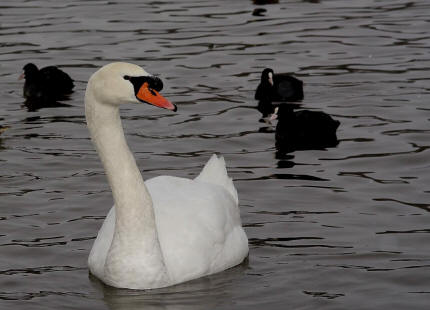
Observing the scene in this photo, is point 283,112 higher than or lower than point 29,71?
lower

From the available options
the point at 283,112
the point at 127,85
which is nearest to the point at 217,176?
the point at 127,85

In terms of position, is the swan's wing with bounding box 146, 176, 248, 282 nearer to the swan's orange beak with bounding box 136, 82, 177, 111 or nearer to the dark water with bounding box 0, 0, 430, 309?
the dark water with bounding box 0, 0, 430, 309

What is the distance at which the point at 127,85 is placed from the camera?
9.69 meters

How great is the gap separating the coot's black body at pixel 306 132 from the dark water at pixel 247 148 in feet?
0.57

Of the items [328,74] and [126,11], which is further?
[126,11]

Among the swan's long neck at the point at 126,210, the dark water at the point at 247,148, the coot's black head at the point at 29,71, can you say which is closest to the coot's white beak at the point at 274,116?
the dark water at the point at 247,148

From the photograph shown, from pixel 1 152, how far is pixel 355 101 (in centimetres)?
486

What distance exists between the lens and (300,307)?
972 cm

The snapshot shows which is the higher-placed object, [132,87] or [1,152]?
[132,87]

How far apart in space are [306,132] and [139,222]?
549 centimetres

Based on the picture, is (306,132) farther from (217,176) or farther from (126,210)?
(126,210)

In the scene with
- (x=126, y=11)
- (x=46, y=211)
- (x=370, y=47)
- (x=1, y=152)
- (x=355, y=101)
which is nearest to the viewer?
(x=46, y=211)

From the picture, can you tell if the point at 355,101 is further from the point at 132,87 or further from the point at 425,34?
the point at 132,87

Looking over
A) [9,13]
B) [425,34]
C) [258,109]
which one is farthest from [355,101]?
[9,13]
